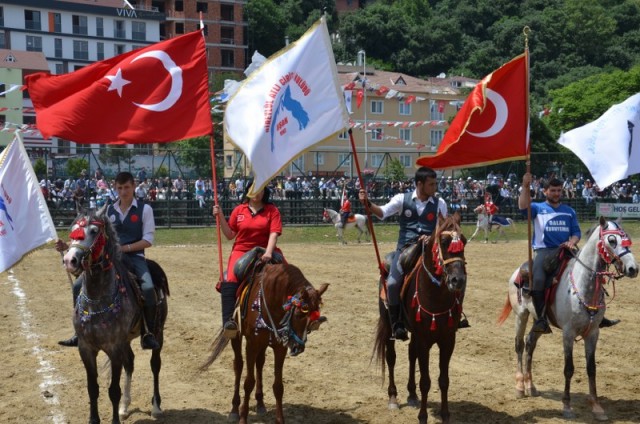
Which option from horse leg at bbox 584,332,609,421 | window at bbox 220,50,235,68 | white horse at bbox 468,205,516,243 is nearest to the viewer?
horse leg at bbox 584,332,609,421

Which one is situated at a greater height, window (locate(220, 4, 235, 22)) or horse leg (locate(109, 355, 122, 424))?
window (locate(220, 4, 235, 22))

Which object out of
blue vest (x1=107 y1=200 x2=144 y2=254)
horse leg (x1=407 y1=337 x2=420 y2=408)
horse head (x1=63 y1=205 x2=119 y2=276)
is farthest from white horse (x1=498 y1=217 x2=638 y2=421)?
horse head (x1=63 y1=205 x2=119 y2=276)

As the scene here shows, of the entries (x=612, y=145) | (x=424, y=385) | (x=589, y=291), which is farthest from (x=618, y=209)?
(x=424, y=385)

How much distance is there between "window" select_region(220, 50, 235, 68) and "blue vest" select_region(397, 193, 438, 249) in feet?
324

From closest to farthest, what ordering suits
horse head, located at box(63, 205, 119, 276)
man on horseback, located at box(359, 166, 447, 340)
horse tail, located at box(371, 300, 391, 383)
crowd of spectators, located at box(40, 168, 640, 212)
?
horse head, located at box(63, 205, 119, 276), man on horseback, located at box(359, 166, 447, 340), horse tail, located at box(371, 300, 391, 383), crowd of spectators, located at box(40, 168, 640, 212)

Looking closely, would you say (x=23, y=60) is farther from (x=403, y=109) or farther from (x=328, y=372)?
(x=328, y=372)

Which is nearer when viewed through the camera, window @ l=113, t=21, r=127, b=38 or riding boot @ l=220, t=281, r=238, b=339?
riding boot @ l=220, t=281, r=238, b=339

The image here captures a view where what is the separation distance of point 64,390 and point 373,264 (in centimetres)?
1486

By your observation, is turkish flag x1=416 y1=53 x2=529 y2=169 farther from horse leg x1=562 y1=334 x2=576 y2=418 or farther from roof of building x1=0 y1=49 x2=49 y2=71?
roof of building x1=0 y1=49 x2=49 y2=71

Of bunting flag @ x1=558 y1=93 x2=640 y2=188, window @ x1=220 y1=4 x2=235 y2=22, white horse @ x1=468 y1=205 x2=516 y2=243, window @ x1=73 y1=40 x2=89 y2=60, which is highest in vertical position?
window @ x1=220 y1=4 x2=235 y2=22

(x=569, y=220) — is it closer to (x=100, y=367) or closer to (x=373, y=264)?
(x=100, y=367)

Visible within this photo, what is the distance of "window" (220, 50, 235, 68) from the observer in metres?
106

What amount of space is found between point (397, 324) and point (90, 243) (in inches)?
134

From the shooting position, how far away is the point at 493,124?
10.2 m
